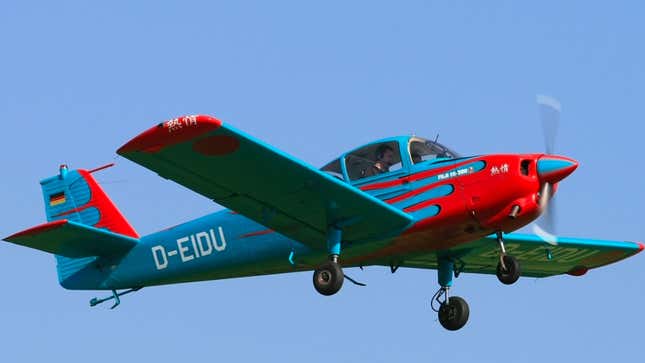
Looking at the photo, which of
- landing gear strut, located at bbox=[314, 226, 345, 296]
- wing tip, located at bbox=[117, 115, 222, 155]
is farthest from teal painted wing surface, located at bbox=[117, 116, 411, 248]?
landing gear strut, located at bbox=[314, 226, 345, 296]

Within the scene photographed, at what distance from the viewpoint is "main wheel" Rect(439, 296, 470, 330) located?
2064 cm

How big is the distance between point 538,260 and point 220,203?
6.73 m

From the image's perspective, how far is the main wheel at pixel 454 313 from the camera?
20641mm

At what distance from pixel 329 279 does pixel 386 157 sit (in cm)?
210

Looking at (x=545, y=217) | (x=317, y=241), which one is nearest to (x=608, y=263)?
(x=545, y=217)

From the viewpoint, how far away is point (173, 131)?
1714 cm

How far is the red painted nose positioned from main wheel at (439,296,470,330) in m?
2.72

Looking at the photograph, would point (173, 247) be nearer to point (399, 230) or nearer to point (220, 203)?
point (220, 203)

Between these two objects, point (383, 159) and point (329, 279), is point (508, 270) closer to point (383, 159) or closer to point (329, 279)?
point (383, 159)

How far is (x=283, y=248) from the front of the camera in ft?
67.1

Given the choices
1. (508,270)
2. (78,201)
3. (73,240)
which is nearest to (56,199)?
(78,201)

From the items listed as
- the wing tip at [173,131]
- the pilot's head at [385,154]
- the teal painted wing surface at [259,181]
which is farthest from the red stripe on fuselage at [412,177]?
the wing tip at [173,131]

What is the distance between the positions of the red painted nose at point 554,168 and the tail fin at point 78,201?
25.5 feet

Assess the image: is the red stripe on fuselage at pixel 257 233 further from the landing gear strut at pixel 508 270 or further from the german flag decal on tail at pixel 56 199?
the german flag decal on tail at pixel 56 199
